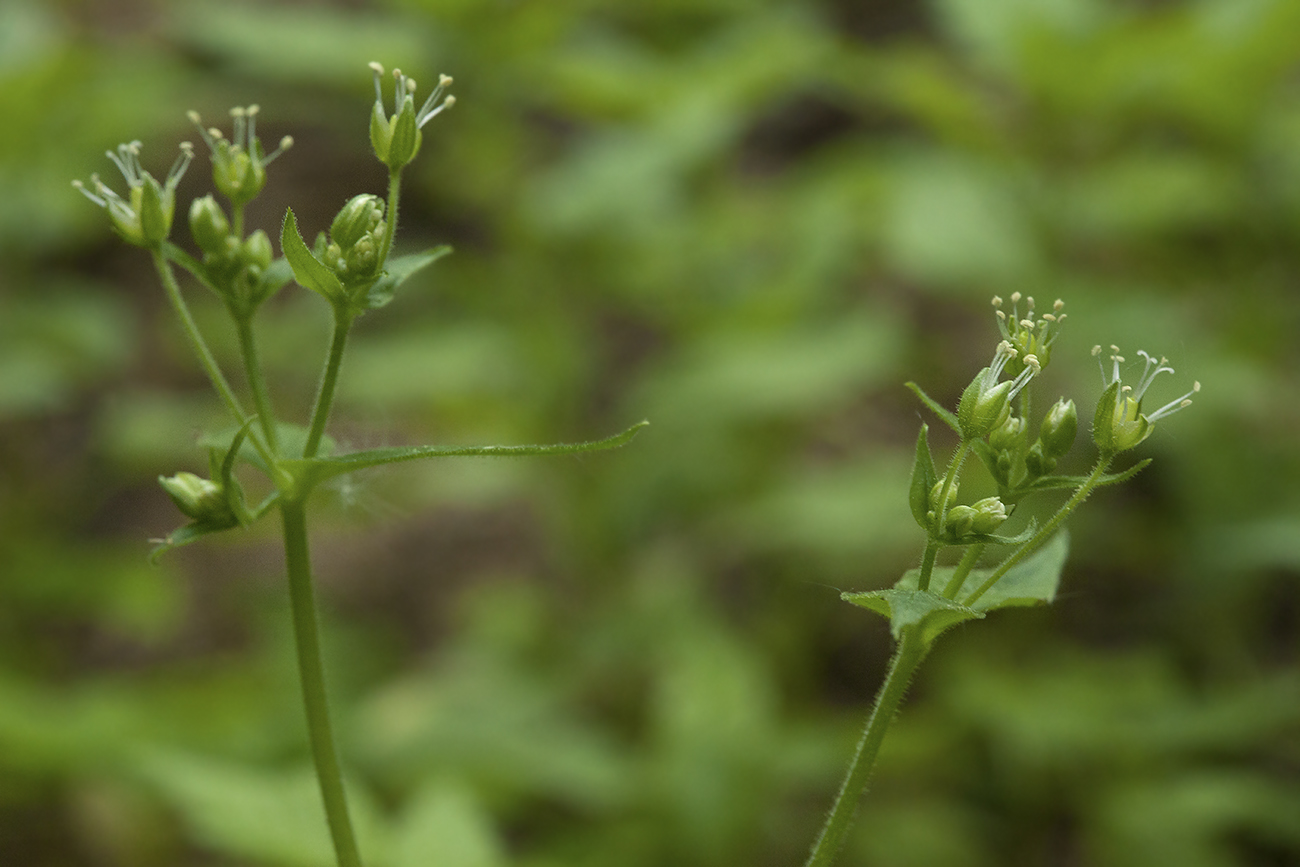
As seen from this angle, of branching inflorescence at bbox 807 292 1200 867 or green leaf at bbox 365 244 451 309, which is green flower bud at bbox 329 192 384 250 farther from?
branching inflorescence at bbox 807 292 1200 867

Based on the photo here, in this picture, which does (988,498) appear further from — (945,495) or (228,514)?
(228,514)

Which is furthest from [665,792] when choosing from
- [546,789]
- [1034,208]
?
[1034,208]

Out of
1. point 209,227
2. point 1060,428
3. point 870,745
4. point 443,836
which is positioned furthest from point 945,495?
point 443,836

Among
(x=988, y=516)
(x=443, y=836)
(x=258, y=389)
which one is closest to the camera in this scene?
(x=988, y=516)

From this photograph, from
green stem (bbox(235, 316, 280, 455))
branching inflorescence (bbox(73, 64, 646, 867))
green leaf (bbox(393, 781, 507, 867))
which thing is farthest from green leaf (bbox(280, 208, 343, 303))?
green leaf (bbox(393, 781, 507, 867))

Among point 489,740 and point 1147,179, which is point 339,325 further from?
point 1147,179

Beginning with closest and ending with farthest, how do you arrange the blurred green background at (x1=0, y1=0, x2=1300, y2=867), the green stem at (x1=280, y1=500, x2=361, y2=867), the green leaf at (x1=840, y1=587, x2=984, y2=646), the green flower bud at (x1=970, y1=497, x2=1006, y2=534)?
the green leaf at (x1=840, y1=587, x2=984, y2=646), the green flower bud at (x1=970, y1=497, x2=1006, y2=534), the green stem at (x1=280, y1=500, x2=361, y2=867), the blurred green background at (x1=0, y1=0, x2=1300, y2=867)
